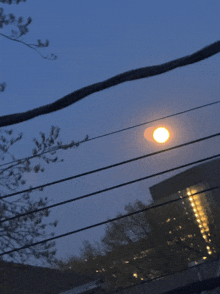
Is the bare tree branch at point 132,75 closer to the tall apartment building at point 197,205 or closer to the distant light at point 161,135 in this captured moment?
the distant light at point 161,135

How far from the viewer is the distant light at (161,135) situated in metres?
10.1

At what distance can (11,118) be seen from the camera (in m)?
3.71

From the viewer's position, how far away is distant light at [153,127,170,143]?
33.1 ft

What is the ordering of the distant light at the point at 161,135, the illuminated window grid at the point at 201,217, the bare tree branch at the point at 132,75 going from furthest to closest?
the illuminated window grid at the point at 201,217 < the distant light at the point at 161,135 < the bare tree branch at the point at 132,75

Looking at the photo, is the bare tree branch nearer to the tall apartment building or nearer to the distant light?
the distant light

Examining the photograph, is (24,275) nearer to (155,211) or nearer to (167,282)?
(167,282)

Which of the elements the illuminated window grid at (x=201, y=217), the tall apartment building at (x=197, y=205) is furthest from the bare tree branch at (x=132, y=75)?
the illuminated window grid at (x=201, y=217)

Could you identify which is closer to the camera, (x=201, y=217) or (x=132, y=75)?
(x=132, y=75)

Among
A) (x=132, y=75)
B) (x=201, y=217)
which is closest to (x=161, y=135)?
(x=132, y=75)

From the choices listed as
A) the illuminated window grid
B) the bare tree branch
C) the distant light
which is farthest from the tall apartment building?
the bare tree branch

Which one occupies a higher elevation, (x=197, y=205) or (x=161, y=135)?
(x=197, y=205)

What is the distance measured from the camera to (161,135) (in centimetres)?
1027

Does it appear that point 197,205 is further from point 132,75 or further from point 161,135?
point 132,75

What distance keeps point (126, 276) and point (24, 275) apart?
22.4 meters
